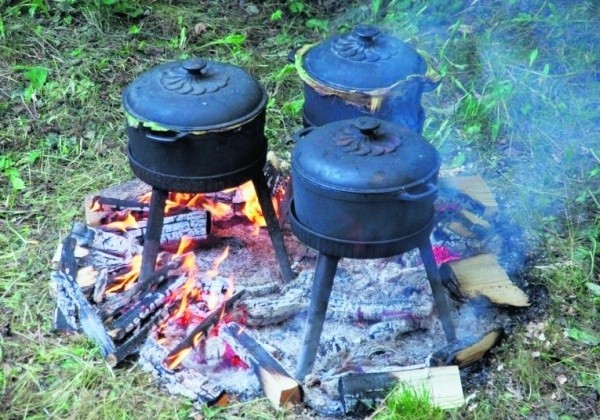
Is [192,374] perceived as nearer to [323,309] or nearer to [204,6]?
[323,309]

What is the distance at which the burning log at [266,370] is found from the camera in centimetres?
339

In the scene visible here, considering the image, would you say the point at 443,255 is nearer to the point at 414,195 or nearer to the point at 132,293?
the point at 414,195

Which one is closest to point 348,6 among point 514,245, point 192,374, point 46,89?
point 46,89

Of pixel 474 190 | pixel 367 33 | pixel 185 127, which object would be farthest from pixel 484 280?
pixel 185 127

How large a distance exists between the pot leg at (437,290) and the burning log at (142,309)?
1328 millimetres

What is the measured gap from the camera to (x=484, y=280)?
13.2 feet

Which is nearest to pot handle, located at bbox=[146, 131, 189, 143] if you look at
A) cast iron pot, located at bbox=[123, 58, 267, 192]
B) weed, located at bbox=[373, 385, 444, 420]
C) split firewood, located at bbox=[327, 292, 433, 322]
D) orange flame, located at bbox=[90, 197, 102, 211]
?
cast iron pot, located at bbox=[123, 58, 267, 192]

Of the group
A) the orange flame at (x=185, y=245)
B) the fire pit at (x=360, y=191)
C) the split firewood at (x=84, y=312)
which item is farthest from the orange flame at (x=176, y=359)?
the orange flame at (x=185, y=245)

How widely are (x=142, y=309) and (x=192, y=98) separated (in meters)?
1.11

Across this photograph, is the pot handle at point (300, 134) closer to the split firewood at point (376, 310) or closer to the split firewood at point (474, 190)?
the split firewood at point (376, 310)

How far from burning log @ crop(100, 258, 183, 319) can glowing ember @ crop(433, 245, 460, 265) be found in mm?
1544

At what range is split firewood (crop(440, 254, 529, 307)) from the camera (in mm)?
3932

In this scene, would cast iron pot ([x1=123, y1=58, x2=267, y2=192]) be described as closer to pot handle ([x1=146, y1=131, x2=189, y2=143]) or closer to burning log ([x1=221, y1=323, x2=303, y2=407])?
pot handle ([x1=146, y1=131, x2=189, y2=143])

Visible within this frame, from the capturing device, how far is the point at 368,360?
3.69 m
